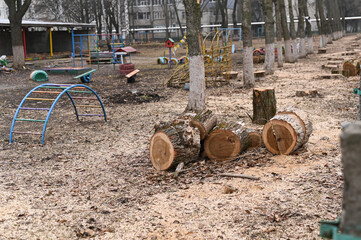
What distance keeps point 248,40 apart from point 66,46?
25.8 metres

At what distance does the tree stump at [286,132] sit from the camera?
5809 mm

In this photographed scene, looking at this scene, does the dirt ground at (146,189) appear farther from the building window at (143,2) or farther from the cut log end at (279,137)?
the building window at (143,2)

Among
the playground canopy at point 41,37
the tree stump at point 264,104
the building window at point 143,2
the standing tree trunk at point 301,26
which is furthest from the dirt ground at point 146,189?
the building window at point 143,2

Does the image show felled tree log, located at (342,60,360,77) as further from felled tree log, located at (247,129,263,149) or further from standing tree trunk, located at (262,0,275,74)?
felled tree log, located at (247,129,263,149)

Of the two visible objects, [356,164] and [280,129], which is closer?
[356,164]

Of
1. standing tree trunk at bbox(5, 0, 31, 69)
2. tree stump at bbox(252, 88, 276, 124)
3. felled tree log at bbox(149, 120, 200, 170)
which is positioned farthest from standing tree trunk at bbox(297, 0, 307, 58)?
felled tree log at bbox(149, 120, 200, 170)

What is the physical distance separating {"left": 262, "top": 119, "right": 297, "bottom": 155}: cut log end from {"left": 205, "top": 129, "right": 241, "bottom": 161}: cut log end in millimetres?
414

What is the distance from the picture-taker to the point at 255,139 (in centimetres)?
639

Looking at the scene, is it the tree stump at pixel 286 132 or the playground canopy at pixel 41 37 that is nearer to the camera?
the tree stump at pixel 286 132

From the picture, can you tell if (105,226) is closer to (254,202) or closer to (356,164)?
(254,202)

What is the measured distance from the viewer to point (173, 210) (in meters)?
4.56

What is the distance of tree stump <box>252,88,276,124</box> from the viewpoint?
27.0 feet

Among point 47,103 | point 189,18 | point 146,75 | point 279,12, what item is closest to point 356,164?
point 189,18

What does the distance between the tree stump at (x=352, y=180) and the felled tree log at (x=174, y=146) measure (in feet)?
14.0
